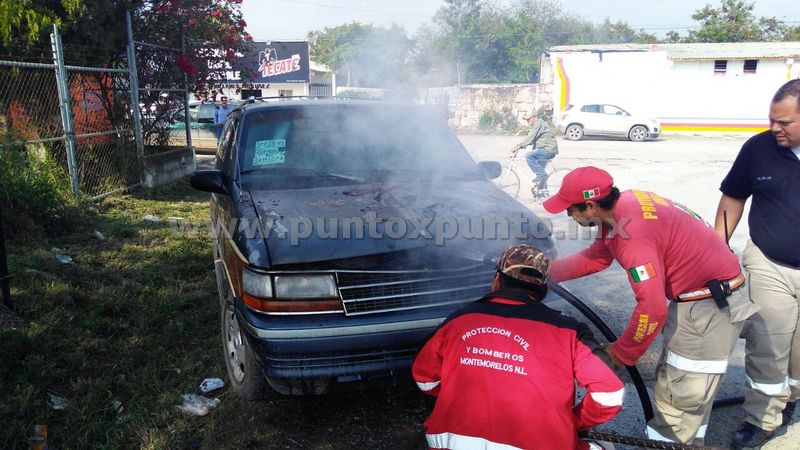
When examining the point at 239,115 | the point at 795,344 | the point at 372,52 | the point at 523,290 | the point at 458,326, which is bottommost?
the point at 795,344

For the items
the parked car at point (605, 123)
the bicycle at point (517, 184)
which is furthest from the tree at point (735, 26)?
the bicycle at point (517, 184)

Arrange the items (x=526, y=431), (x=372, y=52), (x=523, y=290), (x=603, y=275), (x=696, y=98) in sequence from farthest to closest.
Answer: (x=696, y=98) < (x=372, y=52) < (x=603, y=275) < (x=523, y=290) < (x=526, y=431)

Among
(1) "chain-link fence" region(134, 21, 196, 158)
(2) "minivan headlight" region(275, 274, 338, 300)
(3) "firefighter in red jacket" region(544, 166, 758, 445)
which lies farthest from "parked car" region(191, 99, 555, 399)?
(1) "chain-link fence" region(134, 21, 196, 158)

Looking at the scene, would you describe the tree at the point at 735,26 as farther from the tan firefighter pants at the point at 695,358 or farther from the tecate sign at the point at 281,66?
the tan firefighter pants at the point at 695,358

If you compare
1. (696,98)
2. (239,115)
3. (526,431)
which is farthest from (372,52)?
(696,98)

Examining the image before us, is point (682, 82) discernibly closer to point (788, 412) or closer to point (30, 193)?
point (788, 412)

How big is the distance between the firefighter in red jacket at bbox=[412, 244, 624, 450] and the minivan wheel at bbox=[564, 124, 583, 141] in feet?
68.8

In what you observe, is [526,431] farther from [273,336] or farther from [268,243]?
[268,243]

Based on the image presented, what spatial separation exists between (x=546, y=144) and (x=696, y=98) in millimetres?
19248

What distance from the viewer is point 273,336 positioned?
2.61 m

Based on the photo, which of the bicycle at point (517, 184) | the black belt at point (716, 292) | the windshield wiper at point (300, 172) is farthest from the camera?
the bicycle at point (517, 184)

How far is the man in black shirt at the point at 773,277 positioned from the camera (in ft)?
8.87

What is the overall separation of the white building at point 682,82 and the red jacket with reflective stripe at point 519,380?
2543 cm

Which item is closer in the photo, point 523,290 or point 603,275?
point 523,290
